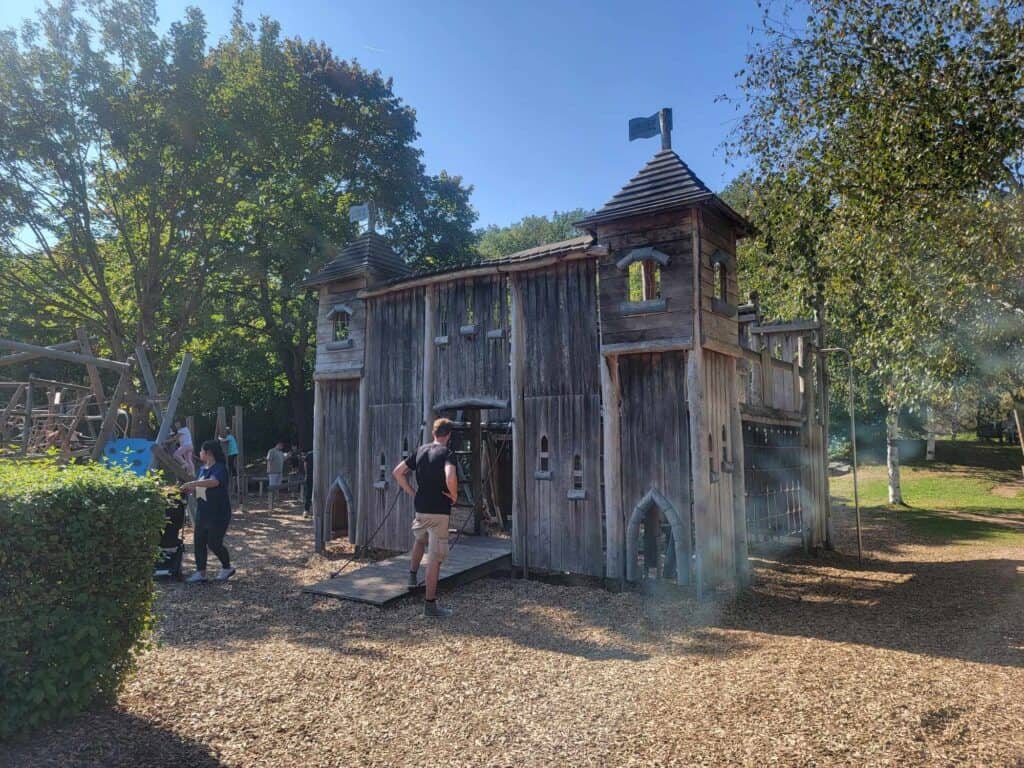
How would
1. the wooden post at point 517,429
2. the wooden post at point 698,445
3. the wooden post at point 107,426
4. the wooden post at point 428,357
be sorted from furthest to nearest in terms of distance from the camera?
1. the wooden post at point 107,426
2. the wooden post at point 428,357
3. the wooden post at point 517,429
4. the wooden post at point 698,445

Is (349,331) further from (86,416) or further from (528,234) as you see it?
(528,234)

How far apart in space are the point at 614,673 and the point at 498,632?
1928 millimetres

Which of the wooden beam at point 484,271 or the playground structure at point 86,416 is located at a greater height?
the wooden beam at point 484,271

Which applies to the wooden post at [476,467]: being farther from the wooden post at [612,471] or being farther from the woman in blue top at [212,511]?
the woman in blue top at [212,511]

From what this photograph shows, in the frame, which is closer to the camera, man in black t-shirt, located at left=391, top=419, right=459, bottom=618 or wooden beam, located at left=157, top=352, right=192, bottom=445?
man in black t-shirt, located at left=391, top=419, right=459, bottom=618

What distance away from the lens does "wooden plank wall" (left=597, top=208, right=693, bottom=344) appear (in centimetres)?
995

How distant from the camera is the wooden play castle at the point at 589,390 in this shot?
10.0m

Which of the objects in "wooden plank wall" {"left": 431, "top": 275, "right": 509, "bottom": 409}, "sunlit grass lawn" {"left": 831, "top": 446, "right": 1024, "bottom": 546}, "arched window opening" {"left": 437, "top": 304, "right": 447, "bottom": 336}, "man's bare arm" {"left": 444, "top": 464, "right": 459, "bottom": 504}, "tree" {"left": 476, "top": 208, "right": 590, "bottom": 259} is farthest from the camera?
"tree" {"left": 476, "top": 208, "right": 590, "bottom": 259}

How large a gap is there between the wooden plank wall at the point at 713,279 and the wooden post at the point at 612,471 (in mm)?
1494

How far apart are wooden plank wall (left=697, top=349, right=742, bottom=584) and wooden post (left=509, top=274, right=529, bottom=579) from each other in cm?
287

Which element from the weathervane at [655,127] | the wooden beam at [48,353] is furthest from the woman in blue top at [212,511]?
the weathervane at [655,127]

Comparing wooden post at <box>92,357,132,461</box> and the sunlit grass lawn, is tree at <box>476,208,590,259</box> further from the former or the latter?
wooden post at <box>92,357,132,461</box>

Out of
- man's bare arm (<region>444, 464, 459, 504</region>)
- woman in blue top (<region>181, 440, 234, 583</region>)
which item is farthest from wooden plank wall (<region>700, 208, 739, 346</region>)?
woman in blue top (<region>181, 440, 234, 583</region>)

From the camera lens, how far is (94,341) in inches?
902
